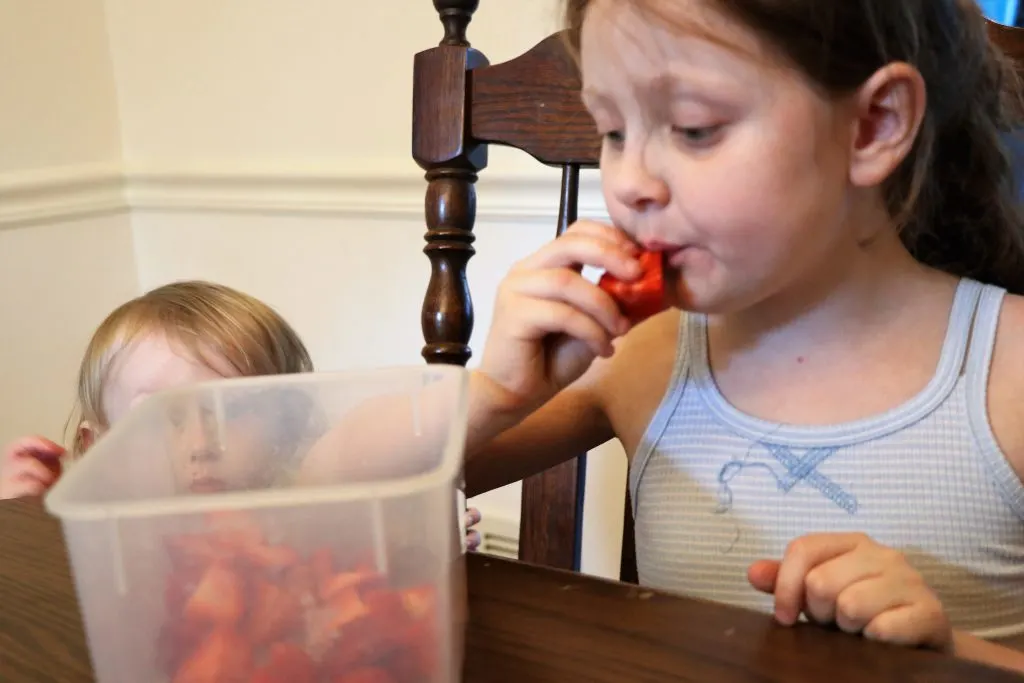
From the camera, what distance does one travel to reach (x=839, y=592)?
42 cm

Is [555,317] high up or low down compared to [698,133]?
down

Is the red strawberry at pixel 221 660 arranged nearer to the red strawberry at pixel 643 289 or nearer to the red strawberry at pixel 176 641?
the red strawberry at pixel 176 641

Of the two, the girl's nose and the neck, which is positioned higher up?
the girl's nose

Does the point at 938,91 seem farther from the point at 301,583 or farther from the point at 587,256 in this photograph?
the point at 301,583

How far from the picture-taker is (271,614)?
0.30 m

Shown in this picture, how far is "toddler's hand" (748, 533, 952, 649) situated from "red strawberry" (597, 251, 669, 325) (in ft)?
0.62

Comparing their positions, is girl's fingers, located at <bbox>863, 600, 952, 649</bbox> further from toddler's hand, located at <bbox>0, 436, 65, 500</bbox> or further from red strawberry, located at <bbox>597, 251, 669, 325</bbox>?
toddler's hand, located at <bbox>0, 436, 65, 500</bbox>

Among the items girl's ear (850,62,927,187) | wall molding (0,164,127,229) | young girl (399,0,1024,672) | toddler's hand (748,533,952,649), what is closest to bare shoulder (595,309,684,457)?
young girl (399,0,1024,672)

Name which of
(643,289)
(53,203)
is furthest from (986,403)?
(53,203)

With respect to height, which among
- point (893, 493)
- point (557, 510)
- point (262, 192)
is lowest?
point (557, 510)

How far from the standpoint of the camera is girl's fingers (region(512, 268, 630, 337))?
58cm

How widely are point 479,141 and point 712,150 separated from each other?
281mm

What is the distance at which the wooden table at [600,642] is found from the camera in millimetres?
363

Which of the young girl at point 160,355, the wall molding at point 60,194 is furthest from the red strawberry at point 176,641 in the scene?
the wall molding at point 60,194
